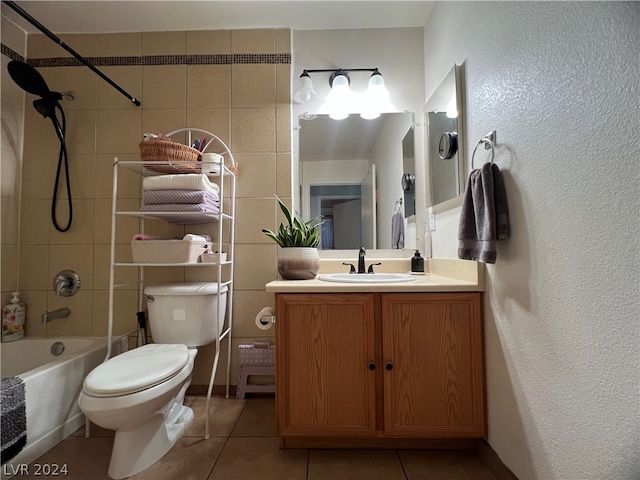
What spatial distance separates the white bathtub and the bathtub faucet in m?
0.13

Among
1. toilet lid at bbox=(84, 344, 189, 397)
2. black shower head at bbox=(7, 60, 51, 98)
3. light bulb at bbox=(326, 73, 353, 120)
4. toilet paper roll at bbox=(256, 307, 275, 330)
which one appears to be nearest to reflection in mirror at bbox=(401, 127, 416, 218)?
light bulb at bbox=(326, 73, 353, 120)

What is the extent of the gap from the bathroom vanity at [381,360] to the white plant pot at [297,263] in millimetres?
231

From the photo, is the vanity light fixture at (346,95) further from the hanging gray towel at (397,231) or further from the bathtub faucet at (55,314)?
the bathtub faucet at (55,314)

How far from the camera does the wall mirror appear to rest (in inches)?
52.3

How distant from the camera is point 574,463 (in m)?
0.73

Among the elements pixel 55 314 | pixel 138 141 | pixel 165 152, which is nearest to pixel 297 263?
pixel 165 152

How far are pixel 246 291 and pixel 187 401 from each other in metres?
0.72

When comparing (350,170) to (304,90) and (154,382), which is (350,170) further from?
(154,382)

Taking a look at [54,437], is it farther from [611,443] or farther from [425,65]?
[425,65]

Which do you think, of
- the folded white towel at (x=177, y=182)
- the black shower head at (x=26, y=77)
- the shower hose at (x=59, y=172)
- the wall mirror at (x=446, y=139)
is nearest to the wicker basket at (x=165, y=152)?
the folded white towel at (x=177, y=182)

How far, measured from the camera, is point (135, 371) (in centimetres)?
111

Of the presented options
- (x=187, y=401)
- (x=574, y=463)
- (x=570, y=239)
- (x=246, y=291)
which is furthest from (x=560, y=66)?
(x=187, y=401)

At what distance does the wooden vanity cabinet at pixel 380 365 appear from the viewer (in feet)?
3.74

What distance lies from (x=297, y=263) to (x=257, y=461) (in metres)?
0.87
